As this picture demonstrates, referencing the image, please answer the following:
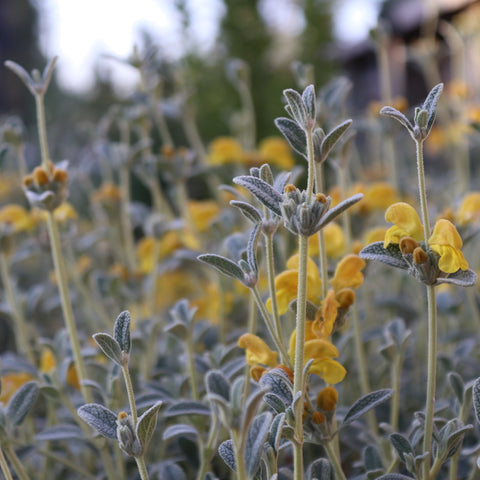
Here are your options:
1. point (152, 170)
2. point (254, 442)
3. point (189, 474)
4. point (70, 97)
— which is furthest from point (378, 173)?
point (70, 97)

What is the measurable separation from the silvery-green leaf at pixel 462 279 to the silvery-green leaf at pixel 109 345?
9.7 inches

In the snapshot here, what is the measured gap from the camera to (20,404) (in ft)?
1.78

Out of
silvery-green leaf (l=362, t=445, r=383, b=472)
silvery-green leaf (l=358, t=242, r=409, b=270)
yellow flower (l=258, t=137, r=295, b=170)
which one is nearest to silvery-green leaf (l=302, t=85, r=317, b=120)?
silvery-green leaf (l=358, t=242, r=409, b=270)

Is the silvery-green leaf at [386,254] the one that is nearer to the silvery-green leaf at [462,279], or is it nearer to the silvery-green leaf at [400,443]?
the silvery-green leaf at [462,279]

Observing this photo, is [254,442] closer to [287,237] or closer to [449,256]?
[449,256]

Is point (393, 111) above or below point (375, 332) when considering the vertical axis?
above

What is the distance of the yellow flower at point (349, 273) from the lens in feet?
1.62

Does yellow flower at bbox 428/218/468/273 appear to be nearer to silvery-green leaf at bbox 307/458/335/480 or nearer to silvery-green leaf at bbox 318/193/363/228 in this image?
silvery-green leaf at bbox 318/193/363/228

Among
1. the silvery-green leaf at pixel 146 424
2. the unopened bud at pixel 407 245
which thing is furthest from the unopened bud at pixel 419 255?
the silvery-green leaf at pixel 146 424

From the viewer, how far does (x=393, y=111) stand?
0.39 metres

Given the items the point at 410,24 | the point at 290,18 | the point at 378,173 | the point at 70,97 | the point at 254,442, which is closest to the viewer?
the point at 254,442

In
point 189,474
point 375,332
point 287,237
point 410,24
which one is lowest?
point 189,474

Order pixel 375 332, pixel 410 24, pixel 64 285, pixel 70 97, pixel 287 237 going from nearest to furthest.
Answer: pixel 64 285 → pixel 375 332 → pixel 287 237 → pixel 410 24 → pixel 70 97

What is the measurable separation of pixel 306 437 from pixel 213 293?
0.53 meters
